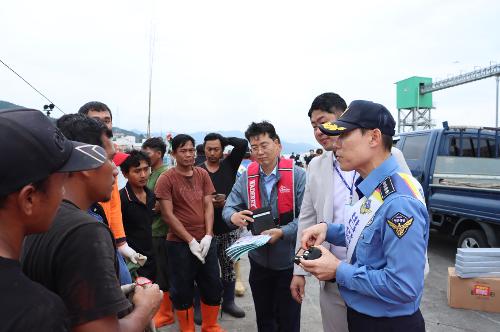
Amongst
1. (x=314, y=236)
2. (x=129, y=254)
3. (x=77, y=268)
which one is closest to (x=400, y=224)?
(x=314, y=236)

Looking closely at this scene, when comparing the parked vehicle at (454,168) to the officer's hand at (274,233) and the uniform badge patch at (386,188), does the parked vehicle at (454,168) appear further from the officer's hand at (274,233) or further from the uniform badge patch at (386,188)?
the uniform badge patch at (386,188)

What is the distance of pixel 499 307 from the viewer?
3.79 m

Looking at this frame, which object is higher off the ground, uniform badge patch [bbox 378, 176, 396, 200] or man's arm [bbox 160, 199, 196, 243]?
uniform badge patch [bbox 378, 176, 396, 200]

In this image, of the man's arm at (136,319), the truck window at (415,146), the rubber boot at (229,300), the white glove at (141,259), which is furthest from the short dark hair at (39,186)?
the truck window at (415,146)

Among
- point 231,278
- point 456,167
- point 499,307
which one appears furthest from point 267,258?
point 456,167

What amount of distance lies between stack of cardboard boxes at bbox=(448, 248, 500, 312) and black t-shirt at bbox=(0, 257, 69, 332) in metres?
4.13

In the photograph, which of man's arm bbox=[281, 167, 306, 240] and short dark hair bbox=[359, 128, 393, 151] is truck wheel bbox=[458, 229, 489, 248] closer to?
man's arm bbox=[281, 167, 306, 240]

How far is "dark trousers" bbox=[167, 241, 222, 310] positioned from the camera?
10.9 feet

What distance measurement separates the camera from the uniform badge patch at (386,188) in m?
1.47

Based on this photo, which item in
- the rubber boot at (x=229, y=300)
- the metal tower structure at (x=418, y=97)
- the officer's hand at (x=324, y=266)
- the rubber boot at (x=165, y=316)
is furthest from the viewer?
the metal tower structure at (x=418, y=97)

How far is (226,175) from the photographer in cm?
442

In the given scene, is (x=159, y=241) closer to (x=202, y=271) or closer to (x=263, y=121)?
(x=202, y=271)

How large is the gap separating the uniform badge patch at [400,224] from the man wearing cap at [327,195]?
723mm

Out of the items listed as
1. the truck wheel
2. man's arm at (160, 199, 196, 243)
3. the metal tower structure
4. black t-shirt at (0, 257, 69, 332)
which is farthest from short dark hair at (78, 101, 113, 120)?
the metal tower structure
